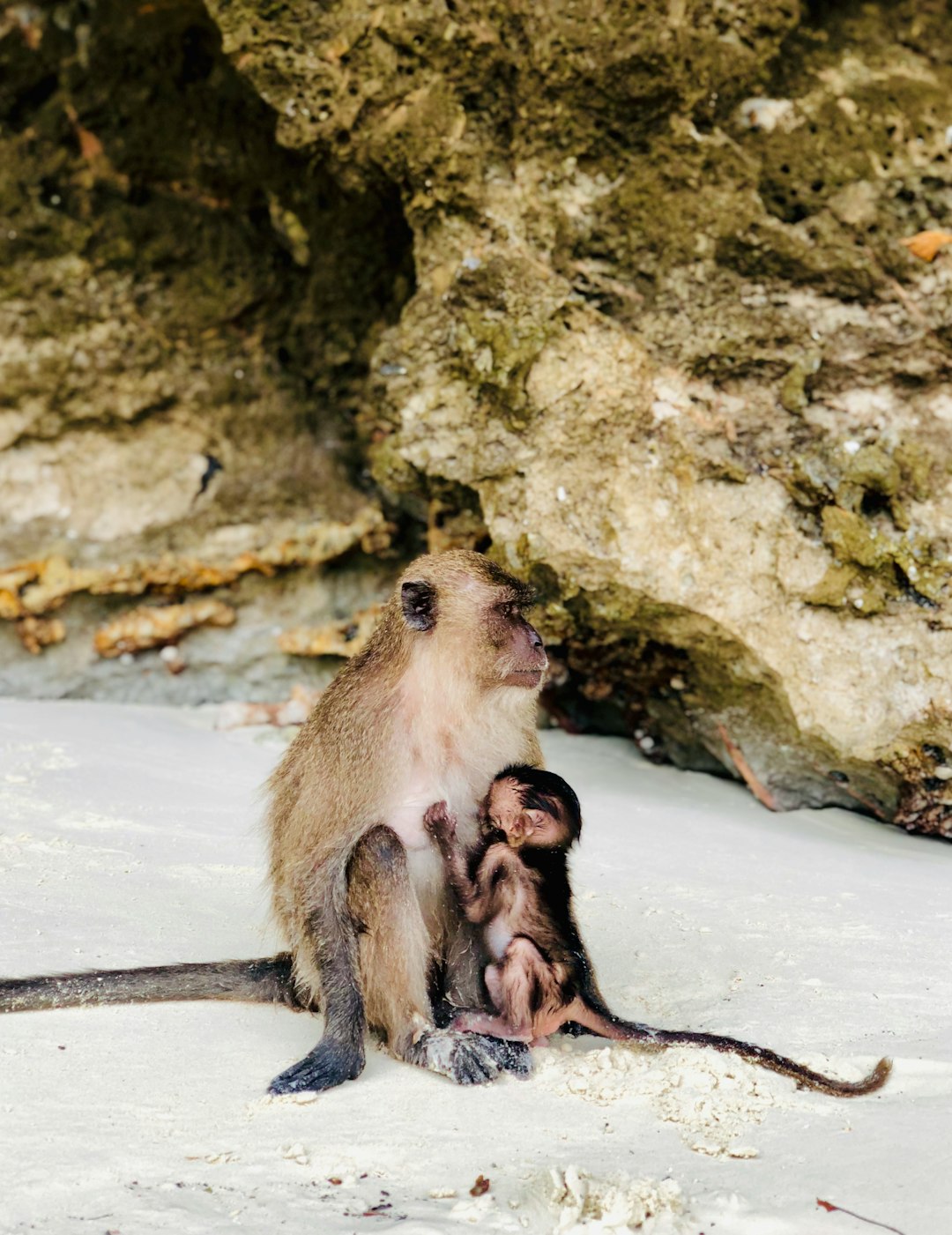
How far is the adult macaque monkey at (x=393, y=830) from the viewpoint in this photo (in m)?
3.48

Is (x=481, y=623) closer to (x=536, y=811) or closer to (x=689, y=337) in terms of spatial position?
(x=536, y=811)

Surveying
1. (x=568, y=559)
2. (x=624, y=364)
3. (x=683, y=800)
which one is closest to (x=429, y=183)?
(x=624, y=364)

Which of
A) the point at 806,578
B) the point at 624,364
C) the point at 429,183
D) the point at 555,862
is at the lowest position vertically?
the point at 555,862

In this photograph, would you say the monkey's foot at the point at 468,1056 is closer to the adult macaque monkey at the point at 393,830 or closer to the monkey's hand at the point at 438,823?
the adult macaque monkey at the point at 393,830

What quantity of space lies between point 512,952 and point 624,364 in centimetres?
312

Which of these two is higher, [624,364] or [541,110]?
[541,110]

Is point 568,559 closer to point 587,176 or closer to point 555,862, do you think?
point 587,176

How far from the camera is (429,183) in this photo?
6.20m

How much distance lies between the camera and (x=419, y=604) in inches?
152

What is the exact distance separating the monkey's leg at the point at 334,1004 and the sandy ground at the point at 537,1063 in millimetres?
72

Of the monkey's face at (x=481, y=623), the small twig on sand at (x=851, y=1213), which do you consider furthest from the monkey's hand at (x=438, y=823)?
the small twig on sand at (x=851, y=1213)

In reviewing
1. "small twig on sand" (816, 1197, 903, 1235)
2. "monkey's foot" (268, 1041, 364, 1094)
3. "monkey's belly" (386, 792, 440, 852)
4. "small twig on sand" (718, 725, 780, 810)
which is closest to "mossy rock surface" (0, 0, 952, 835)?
"small twig on sand" (718, 725, 780, 810)

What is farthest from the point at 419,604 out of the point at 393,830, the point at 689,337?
the point at 689,337

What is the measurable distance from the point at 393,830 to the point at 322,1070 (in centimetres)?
67
